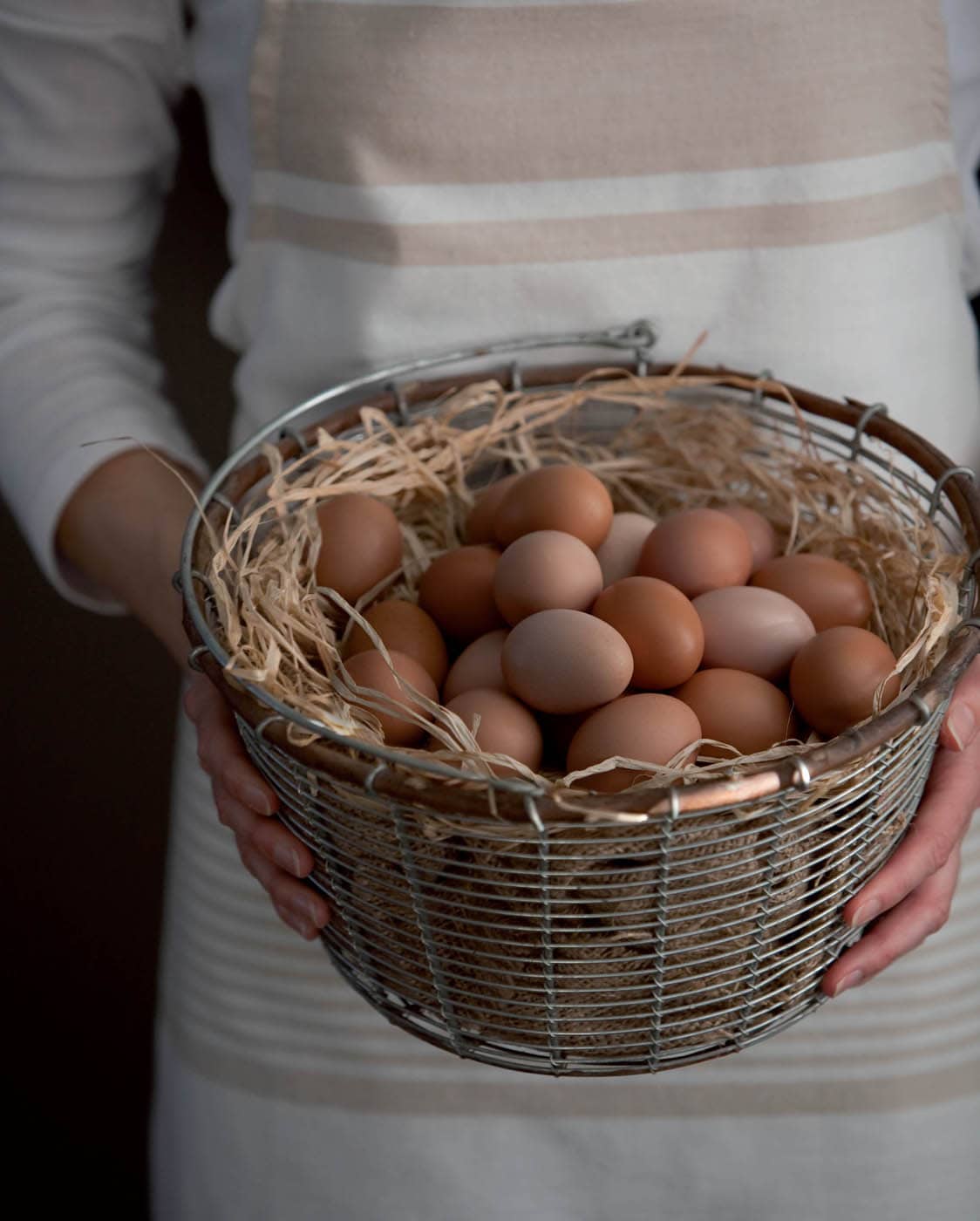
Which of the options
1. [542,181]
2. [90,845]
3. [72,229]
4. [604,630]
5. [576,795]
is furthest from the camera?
[90,845]

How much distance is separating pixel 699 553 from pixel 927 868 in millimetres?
173

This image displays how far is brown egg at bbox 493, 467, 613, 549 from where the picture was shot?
0.57 metres

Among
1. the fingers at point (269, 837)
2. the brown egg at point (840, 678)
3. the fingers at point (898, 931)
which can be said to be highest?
the brown egg at point (840, 678)

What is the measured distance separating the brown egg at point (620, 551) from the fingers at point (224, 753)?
0.66ft

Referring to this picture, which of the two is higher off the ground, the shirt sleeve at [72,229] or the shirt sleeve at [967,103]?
the shirt sleeve at [967,103]

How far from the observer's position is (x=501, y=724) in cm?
49

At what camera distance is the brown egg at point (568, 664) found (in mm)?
489

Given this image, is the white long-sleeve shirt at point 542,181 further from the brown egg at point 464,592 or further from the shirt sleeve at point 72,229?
the brown egg at point 464,592

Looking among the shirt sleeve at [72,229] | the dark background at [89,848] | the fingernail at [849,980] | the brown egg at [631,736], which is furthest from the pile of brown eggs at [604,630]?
the dark background at [89,848]

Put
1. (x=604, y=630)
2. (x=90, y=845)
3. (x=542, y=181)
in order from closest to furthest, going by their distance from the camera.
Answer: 1. (x=604, y=630)
2. (x=542, y=181)
3. (x=90, y=845)

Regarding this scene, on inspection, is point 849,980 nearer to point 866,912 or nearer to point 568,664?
point 866,912

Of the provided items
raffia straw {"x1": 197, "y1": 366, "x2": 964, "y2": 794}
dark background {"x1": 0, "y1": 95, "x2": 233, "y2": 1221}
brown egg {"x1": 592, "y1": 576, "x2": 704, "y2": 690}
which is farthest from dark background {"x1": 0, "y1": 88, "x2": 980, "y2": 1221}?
brown egg {"x1": 592, "y1": 576, "x2": 704, "y2": 690}

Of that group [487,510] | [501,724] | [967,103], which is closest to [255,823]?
[501,724]

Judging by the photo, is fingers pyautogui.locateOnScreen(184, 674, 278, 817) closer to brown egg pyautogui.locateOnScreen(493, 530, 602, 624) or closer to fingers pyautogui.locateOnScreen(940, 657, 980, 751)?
brown egg pyautogui.locateOnScreen(493, 530, 602, 624)
